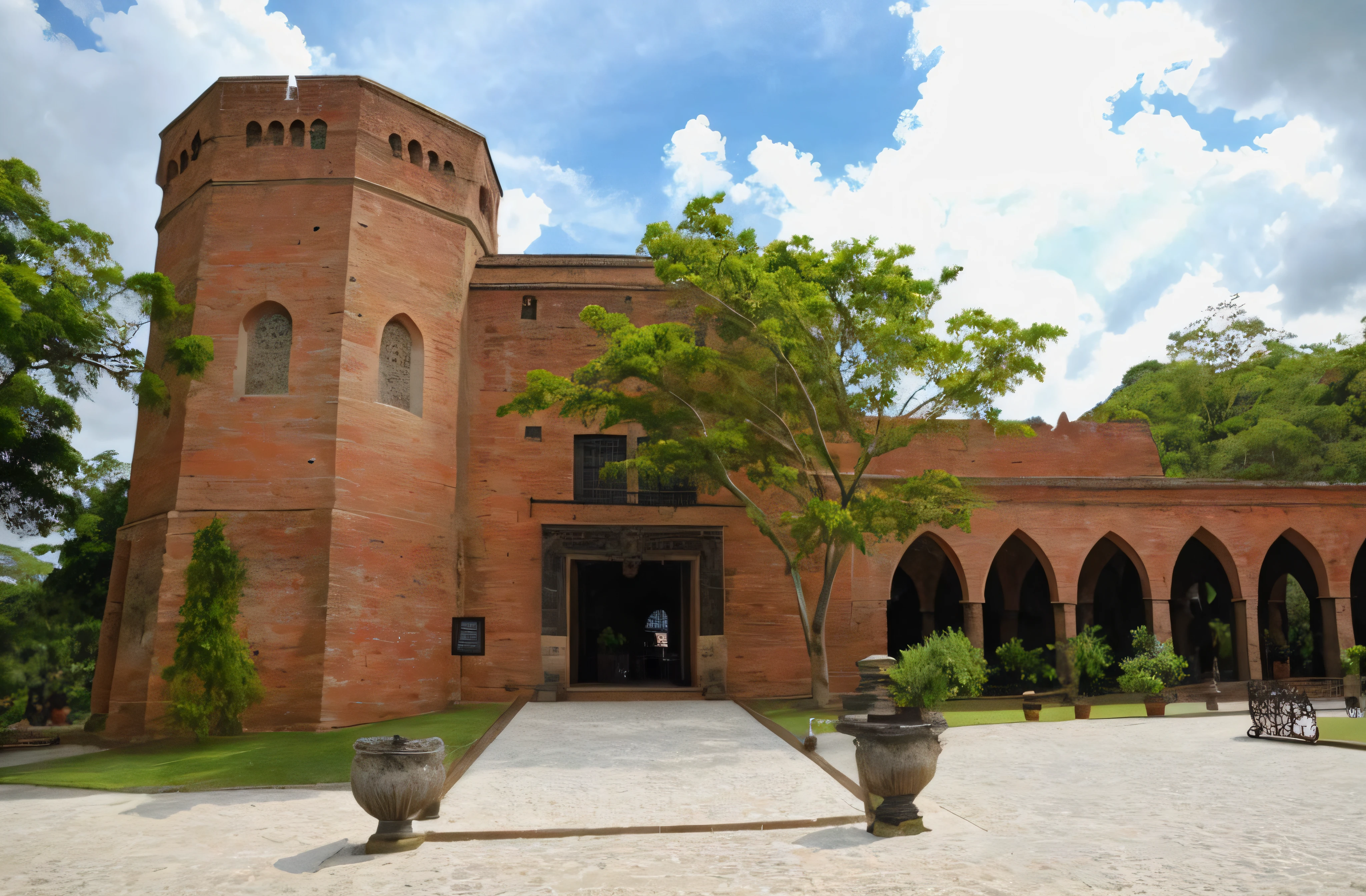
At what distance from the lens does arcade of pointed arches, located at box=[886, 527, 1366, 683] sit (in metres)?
20.6

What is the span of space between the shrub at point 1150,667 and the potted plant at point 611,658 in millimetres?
12835

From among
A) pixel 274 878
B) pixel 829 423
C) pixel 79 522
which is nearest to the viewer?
pixel 274 878

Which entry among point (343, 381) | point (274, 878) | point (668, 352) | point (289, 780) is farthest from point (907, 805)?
point (343, 381)

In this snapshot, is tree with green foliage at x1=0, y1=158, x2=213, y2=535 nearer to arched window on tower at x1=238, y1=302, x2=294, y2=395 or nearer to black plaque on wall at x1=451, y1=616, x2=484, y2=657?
arched window on tower at x1=238, y1=302, x2=294, y2=395

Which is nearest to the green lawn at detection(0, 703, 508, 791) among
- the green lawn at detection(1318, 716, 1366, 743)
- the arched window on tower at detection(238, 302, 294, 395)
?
the arched window on tower at detection(238, 302, 294, 395)

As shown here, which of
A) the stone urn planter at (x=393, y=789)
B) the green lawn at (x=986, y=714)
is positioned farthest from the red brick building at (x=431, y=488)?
the stone urn planter at (x=393, y=789)

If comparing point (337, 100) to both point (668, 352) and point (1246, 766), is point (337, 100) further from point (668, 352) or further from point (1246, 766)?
point (1246, 766)

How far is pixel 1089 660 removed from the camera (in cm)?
1828

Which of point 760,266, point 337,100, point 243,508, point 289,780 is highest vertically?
point 337,100

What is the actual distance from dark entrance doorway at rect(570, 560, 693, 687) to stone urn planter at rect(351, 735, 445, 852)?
54.9 feet

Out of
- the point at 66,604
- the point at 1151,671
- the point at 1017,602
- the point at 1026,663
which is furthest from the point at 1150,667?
the point at 66,604

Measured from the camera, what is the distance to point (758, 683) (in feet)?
61.8

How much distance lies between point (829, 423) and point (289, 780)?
10.9 metres

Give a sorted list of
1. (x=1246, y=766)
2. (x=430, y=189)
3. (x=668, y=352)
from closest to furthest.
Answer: (x=1246, y=766), (x=668, y=352), (x=430, y=189)
